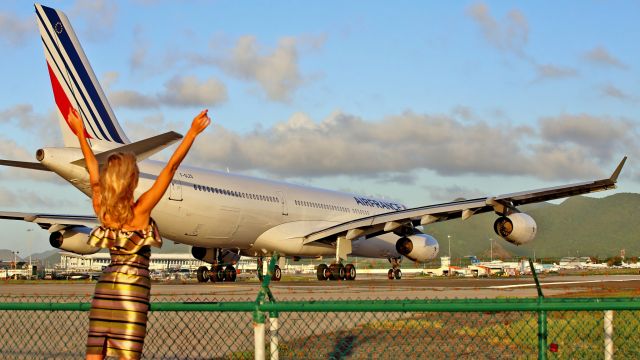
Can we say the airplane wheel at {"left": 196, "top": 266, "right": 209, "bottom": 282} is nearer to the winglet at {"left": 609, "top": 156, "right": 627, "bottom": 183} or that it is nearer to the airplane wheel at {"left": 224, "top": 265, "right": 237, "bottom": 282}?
the airplane wheel at {"left": 224, "top": 265, "right": 237, "bottom": 282}

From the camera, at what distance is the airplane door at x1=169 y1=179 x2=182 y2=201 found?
27.7 metres

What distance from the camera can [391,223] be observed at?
3309cm

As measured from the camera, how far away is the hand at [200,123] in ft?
18.9

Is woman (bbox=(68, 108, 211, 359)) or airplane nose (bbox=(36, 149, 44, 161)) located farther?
airplane nose (bbox=(36, 149, 44, 161))

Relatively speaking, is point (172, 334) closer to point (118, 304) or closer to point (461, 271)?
point (118, 304)

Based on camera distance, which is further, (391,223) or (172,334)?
(391,223)

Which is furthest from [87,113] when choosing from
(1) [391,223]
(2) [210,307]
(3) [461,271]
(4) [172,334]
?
(3) [461,271]

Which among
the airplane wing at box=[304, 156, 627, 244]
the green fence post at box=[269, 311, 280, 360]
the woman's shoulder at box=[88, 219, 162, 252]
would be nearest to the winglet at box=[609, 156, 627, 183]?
the airplane wing at box=[304, 156, 627, 244]

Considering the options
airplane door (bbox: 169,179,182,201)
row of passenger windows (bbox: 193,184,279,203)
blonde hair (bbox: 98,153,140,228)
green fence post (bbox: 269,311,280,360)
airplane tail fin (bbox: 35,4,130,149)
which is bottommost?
green fence post (bbox: 269,311,280,360)

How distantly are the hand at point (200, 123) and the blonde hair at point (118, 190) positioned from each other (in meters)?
0.55

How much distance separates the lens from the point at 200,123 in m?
5.77

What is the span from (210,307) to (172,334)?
5.39 metres

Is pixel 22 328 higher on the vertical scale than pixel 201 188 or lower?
lower

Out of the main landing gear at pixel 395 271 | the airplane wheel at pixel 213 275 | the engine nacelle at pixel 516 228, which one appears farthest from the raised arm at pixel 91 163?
the main landing gear at pixel 395 271
